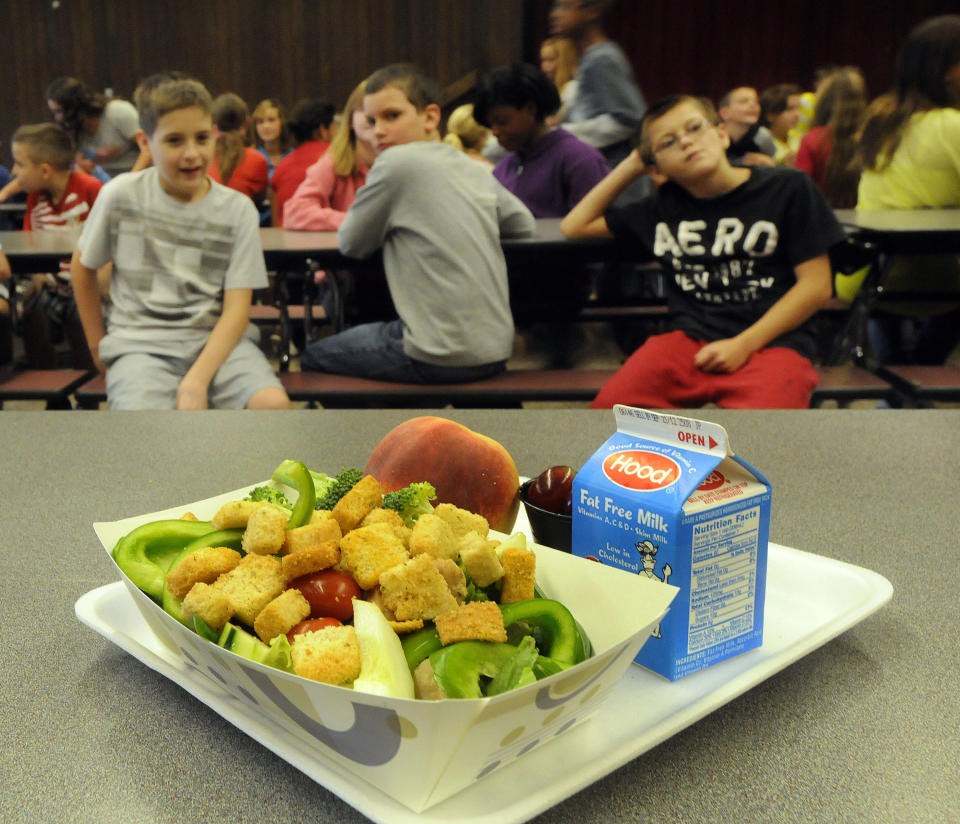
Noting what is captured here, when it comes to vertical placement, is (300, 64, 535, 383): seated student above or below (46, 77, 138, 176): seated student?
below

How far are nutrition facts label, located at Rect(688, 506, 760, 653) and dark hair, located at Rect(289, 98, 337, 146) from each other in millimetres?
3691

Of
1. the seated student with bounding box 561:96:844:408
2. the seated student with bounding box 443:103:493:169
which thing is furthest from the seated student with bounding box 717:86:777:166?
the seated student with bounding box 561:96:844:408

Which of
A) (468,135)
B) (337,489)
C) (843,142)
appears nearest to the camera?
(337,489)

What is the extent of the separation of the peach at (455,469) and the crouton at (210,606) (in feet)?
0.71

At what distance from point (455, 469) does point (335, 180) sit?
2.84 metres

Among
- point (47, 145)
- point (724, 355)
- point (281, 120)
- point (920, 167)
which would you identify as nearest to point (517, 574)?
point (724, 355)

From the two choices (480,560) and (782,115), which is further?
(782,115)

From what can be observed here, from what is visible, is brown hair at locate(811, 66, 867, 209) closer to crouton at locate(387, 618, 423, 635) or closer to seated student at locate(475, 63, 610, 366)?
seated student at locate(475, 63, 610, 366)

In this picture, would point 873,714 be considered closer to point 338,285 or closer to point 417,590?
point 417,590

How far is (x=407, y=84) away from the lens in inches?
90.4

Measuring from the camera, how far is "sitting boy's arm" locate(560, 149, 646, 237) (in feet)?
7.51

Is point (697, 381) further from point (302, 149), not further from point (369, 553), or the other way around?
point (302, 149)

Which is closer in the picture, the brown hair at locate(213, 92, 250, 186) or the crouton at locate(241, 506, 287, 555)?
the crouton at locate(241, 506, 287, 555)

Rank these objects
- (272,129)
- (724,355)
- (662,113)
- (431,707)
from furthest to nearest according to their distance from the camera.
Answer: (272,129) < (662,113) < (724,355) < (431,707)
